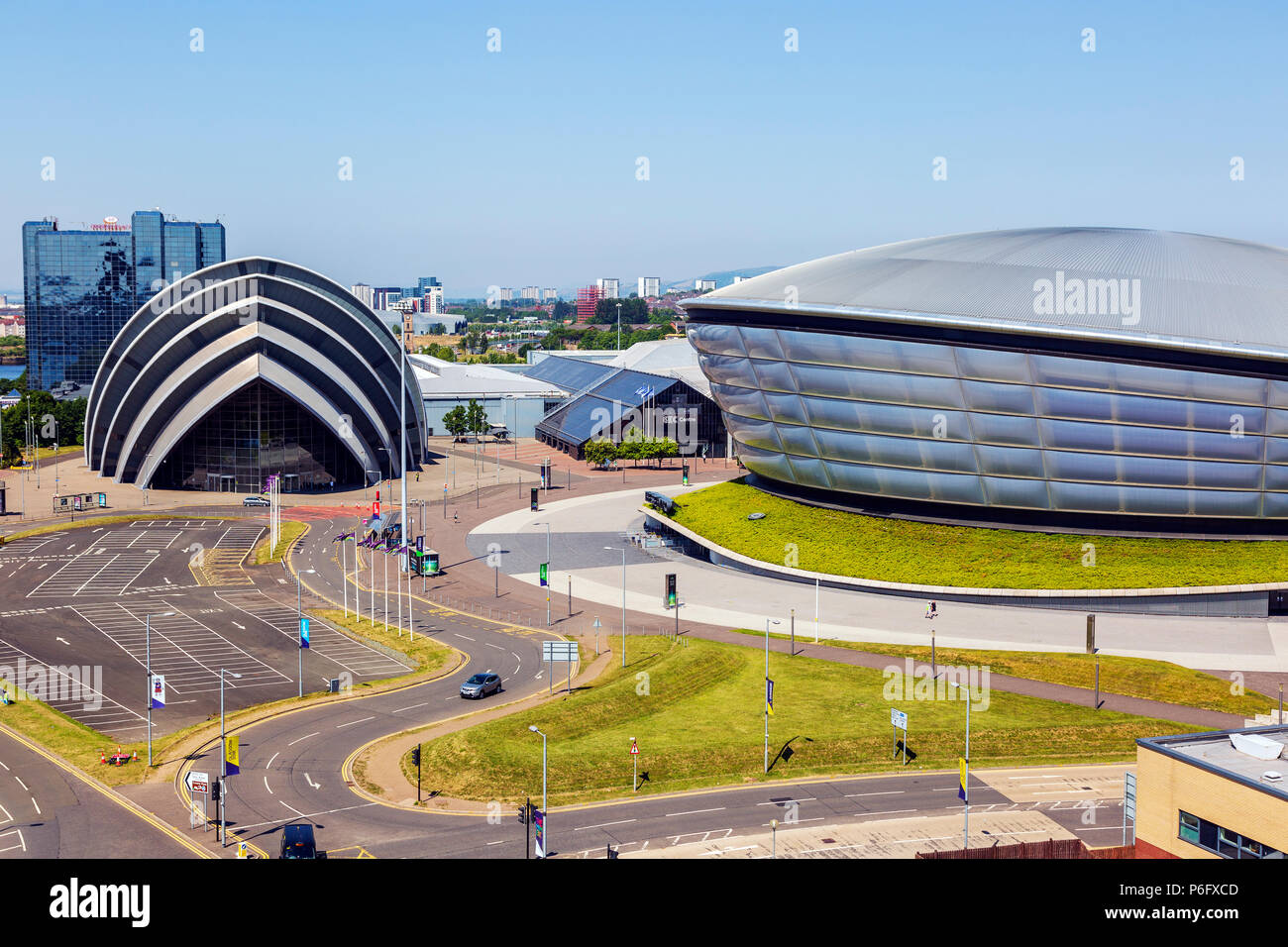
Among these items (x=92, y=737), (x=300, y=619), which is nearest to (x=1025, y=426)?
(x=300, y=619)

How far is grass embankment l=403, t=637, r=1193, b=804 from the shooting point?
163ft

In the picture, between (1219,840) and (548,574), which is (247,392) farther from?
(1219,840)

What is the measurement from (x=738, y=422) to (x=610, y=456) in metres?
52.4

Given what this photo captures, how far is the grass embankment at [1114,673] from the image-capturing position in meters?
60.9

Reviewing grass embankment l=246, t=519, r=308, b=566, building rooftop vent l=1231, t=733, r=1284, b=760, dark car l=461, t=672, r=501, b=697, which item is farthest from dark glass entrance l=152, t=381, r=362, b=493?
building rooftop vent l=1231, t=733, r=1284, b=760

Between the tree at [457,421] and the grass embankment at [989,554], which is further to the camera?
the tree at [457,421]

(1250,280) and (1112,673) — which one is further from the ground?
(1250,280)

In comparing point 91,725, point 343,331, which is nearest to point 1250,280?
point 91,725

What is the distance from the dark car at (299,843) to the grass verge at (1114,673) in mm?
39349

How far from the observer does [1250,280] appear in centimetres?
8525

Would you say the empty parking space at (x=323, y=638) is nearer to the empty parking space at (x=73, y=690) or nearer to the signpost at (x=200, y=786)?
the empty parking space at (x=73, y=690)

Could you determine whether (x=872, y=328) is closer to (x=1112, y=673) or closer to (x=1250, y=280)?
(x=1250, y=280)

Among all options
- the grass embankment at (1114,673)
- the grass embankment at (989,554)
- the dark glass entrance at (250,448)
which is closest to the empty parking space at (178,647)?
→ the grass embankment at (1114,673)
